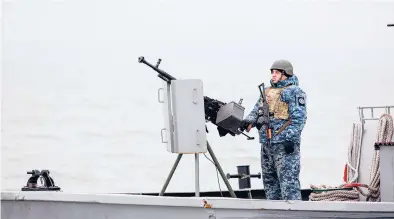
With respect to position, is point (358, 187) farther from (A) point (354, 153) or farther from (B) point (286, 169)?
(B) point (286, 169)

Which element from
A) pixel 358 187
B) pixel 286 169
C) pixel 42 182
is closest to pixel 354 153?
pixel 358 187

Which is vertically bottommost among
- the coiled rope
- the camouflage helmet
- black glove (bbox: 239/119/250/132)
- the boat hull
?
the boat hull

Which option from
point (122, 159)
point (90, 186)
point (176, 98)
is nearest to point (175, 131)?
point (176, 98)

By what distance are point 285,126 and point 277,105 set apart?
220mm

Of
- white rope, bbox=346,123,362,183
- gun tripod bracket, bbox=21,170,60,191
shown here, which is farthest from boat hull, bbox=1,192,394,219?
white rope, bbox=346,123,362,183

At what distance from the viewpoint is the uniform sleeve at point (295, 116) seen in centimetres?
1199

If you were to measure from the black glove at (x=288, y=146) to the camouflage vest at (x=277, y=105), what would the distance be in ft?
0.75

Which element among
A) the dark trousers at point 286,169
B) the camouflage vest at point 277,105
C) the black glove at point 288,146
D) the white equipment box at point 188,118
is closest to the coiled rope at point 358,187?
the dark trousers at point 286,169

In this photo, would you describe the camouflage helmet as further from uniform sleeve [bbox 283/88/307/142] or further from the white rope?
the white rope

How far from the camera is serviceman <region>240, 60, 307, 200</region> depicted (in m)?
12.0

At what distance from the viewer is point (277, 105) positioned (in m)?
12.1

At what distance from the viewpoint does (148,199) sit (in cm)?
1090

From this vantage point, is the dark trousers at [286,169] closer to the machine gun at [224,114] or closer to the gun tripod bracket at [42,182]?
the machine gun at [224,114]

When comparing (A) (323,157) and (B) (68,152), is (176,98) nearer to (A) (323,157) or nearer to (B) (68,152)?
(A) (323,157)
